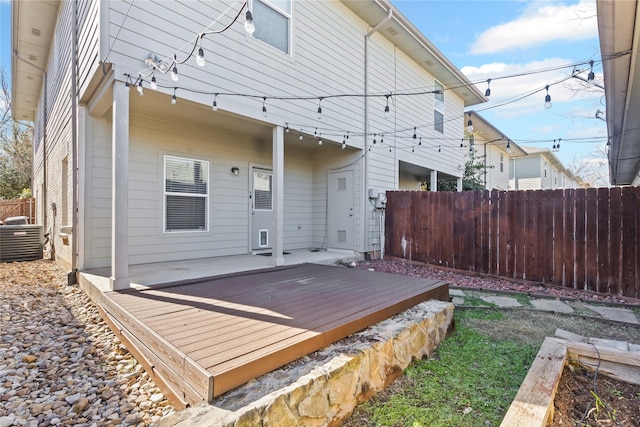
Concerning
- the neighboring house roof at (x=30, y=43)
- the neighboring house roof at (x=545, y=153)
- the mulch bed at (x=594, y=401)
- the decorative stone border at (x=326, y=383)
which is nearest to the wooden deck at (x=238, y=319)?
the decorative stone border at (x=326, y=383)

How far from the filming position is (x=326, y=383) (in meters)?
1.80

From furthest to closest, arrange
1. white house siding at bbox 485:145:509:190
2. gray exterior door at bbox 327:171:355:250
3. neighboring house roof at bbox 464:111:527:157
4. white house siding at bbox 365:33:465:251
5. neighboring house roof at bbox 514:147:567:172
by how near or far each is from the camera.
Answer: neighboring house roof at bbox 514:147:567:172
white house siding at bbox 485:145:509:190
neighboring house roof at bbox 464:111:527:157
white house siding at bbox 365:33:465:251
gray exterior door at bbox 327:171:355:250

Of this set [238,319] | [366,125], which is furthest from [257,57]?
[238,319]

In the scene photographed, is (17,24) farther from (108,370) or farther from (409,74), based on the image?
(409,74)

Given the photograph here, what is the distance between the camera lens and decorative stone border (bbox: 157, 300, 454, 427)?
145cm

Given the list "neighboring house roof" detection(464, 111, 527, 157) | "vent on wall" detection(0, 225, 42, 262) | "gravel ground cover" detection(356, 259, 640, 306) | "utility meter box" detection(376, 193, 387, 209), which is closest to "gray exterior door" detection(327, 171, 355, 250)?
"utility meter box" detection(376, 193, 387, 209)

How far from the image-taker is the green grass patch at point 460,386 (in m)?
1.90

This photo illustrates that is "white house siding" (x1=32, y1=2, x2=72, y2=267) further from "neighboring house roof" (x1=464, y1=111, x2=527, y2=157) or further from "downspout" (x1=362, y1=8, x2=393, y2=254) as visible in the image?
"neighboring house roof" (x1=464, y1=111, x2=527, y2=157)

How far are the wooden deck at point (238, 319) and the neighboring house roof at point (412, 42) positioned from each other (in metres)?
4.49

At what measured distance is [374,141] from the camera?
7.19m

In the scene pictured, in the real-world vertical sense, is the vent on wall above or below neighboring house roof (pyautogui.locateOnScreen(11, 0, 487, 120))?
below

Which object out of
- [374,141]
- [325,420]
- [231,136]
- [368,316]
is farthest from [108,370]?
[374,141]

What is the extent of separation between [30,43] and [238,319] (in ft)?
31.5

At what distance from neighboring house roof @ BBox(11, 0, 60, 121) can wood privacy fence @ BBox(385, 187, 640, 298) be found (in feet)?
28.6
